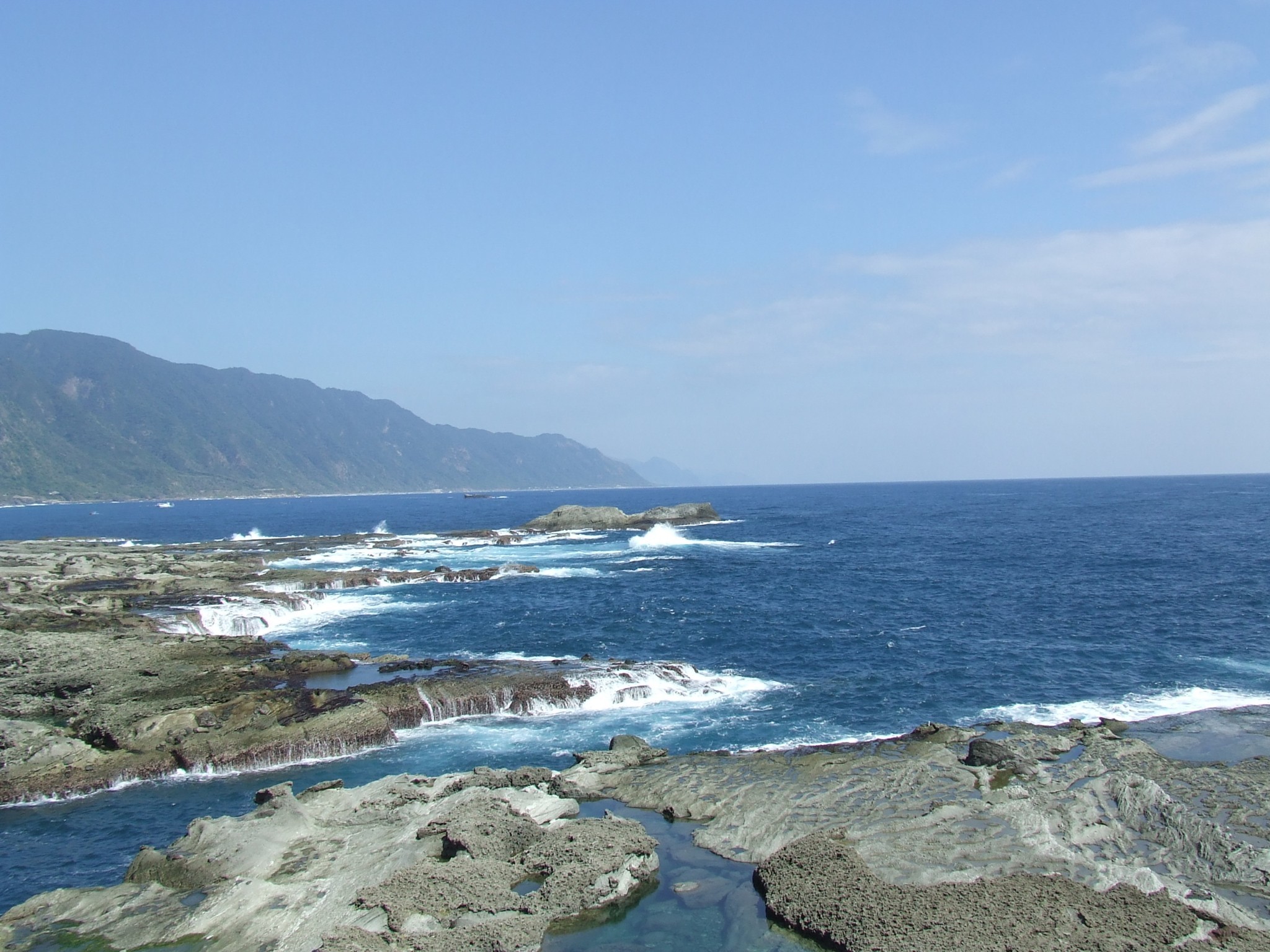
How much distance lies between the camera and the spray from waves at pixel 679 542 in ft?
338

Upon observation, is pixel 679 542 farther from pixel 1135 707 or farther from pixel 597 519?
pixel 1135 707

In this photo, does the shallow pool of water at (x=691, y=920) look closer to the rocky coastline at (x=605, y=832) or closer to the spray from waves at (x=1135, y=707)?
the rocky coastline at (x=605, y=832)

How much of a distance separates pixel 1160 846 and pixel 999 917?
6.59 metres

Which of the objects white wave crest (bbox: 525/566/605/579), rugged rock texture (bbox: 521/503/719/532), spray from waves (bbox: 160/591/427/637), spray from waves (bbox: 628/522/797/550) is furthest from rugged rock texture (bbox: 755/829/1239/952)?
rugged rock texture (bbox: 521/503/719/532)

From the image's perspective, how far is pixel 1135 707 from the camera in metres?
33.3

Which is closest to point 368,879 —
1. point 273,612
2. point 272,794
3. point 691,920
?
Answer: point 272,794

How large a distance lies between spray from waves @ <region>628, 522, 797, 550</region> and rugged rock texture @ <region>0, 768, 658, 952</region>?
266 ft

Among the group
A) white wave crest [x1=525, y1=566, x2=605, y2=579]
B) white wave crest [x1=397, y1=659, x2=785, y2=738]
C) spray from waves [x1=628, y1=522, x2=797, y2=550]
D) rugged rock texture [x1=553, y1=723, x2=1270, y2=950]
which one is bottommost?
white wave crest [x1=397, y1=659, x2=785, y2=738]

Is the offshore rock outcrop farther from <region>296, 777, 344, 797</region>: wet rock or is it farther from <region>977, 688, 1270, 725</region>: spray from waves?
<region>977, 688, 1270, 725</region>: spray from waves

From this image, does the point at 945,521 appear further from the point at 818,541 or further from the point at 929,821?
the point at 929,821

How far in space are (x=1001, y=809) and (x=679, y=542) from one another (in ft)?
288

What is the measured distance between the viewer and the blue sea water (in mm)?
28359

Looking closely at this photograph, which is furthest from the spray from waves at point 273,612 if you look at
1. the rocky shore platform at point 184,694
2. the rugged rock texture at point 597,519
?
the rugged rock texture at point 597,519

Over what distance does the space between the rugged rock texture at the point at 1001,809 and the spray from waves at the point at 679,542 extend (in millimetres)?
73940
